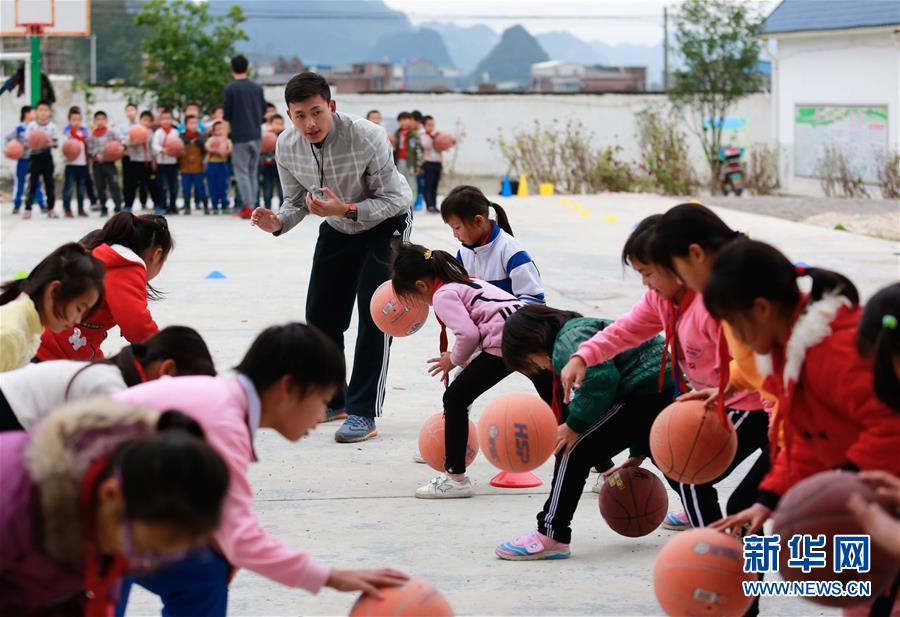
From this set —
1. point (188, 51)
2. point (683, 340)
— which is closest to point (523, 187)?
point (188, 51)

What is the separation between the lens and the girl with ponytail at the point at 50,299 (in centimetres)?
441

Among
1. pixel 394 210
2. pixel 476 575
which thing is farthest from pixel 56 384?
Result: pixel 394 210

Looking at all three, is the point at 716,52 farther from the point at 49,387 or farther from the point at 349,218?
the point at 49,387

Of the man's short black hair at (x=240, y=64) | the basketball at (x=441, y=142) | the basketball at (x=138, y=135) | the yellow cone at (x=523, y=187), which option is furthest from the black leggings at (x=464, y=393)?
the yellow cone at (x=523, y=187)

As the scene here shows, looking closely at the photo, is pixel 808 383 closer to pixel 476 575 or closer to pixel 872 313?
pixel 872 313

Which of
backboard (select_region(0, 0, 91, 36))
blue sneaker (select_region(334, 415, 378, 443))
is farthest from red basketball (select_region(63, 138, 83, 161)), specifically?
blue sneaker (select_region(334, 415, 378, 443))

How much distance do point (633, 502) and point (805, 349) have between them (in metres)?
1.86

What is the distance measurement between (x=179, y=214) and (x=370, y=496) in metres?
15.7

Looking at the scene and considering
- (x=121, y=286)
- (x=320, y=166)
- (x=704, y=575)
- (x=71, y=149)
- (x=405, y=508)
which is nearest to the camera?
(x=704, y=575)

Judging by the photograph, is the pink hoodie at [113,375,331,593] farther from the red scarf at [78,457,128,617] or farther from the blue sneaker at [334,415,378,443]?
the blue sneaker at [334,415,378,443]

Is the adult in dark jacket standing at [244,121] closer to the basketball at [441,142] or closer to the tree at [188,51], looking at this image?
the basketball at [441,142]

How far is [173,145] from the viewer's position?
19.8 m

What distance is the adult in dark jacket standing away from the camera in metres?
18.4

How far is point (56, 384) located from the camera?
360 centimetres
